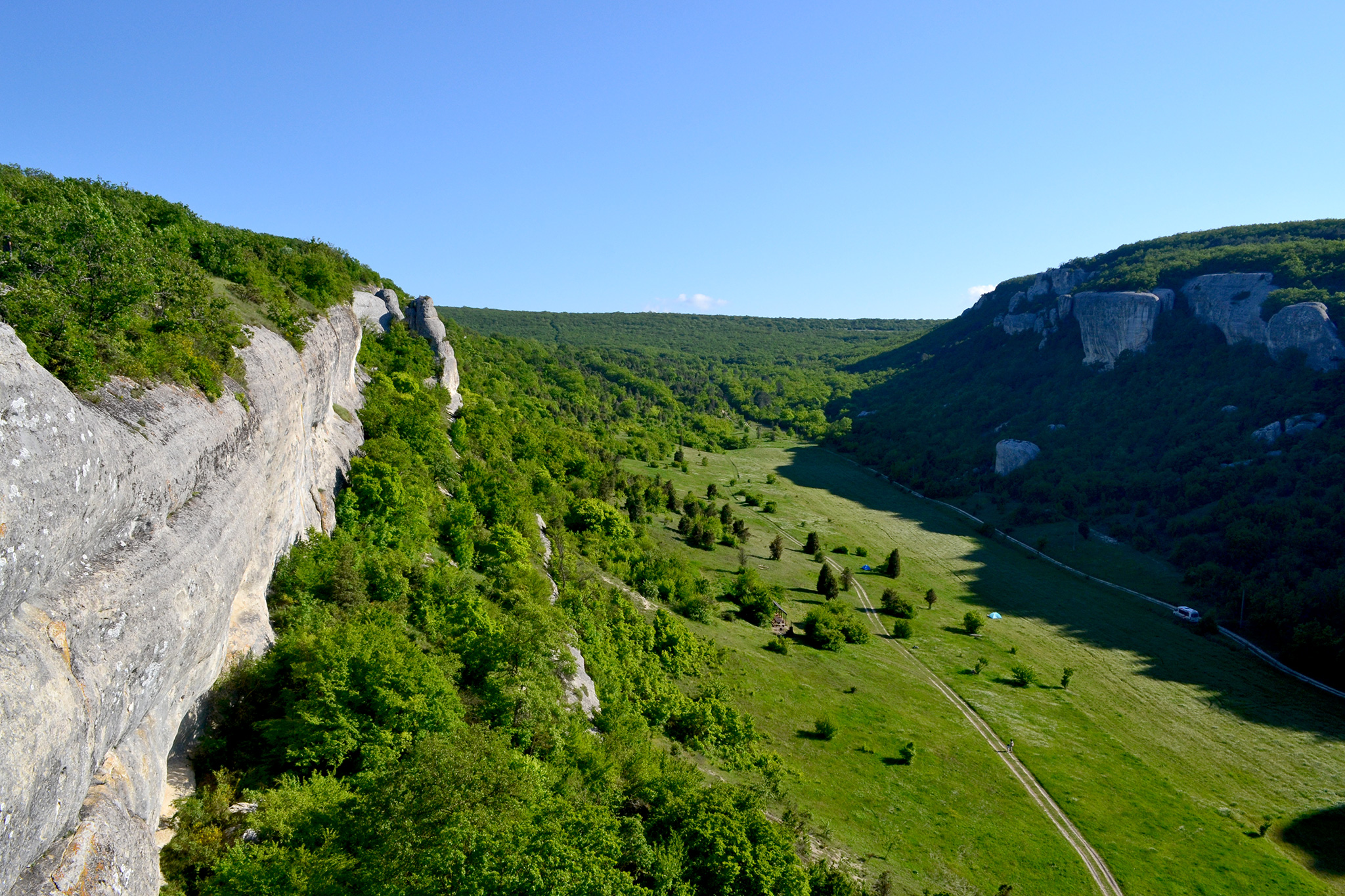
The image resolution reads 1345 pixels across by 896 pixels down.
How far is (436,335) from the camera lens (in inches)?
2408

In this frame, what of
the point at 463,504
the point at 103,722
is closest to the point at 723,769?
the point at 463,504

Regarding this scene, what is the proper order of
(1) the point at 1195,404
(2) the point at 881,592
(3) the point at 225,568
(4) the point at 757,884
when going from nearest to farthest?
(3) the point at 225,568
(4) the point at 757,884
(2) the point at 881,592
(1) the point at 1195,404

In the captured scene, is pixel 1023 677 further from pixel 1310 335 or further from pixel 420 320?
pixel 1310 335

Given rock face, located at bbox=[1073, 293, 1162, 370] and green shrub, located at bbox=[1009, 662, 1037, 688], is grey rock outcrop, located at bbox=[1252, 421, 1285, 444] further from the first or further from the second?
green shrub, located at bbox=[1009, 662, 1037, 688]

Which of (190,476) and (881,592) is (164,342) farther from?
(881,592)

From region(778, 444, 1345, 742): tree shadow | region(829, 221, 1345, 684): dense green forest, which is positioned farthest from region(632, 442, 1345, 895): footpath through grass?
region(829, 221, 1345, 684): dense green forest

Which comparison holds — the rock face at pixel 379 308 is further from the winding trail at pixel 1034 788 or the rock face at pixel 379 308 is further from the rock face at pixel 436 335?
the winding trail at pixel 1034 788

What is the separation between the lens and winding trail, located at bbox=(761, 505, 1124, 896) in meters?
35.0

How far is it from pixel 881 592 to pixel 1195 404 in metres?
87.2

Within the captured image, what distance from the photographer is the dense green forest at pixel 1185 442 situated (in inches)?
3091

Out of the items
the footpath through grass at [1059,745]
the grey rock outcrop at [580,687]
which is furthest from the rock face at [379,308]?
the footpath through grass at [1059,745]

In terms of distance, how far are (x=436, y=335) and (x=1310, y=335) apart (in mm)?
136987

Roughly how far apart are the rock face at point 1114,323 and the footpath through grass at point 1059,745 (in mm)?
84476

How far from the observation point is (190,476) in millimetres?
15844
